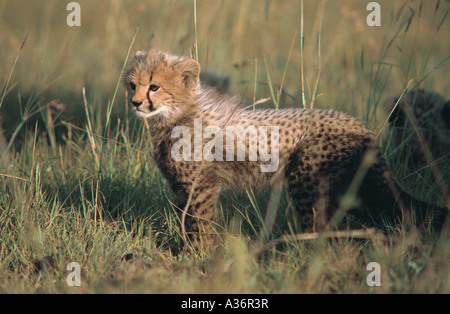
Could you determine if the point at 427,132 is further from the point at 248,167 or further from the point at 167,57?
the point at 167,57

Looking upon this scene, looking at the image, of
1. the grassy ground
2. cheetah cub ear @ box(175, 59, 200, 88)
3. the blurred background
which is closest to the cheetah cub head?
cheetah cub ear @ box(175, 59, 200, 88)

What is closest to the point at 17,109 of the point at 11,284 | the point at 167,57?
the point at 167,57

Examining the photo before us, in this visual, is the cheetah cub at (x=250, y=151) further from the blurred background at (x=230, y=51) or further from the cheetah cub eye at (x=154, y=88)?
the blurred background at (x=230, y=51)

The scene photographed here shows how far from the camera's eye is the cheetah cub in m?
2.76

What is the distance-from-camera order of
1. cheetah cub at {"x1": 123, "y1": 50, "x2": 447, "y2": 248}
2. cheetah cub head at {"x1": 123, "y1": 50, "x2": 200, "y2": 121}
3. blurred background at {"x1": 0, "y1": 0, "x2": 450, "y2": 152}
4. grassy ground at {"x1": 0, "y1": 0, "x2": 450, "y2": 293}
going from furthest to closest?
1. blurred background at {"x1": 0, "y1": 0, "x2": 450, "y2": 152}
2. cheetah cub head at {"x1": 123, "y1": 50, "x2": 200, "y2": 121}
3. cheetah cub at {"x1": 123, "y1": 50, "x2": 447, "y2": 248}
4. grassy ground at {"x1": 0, "y1": 0, "x2": 450, "y2": 293}

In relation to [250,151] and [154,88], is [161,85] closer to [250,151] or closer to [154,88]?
[154,88]

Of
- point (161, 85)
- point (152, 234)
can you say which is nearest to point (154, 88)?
point (161, 85)

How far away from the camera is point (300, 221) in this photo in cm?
283

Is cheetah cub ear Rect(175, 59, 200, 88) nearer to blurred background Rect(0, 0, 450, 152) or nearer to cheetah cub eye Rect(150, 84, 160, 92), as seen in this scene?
cheetah cub eye Rect(150, 84, 160, 92)

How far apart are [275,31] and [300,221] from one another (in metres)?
4.93

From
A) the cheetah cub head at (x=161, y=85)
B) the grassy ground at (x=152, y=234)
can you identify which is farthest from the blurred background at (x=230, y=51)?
the cheetah cub head at (x=161, y=85)

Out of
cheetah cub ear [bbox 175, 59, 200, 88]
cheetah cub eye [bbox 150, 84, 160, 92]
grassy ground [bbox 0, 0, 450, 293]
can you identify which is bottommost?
grassy ground [bbox 0, 0, 450, 293]

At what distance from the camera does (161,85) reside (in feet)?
10.1

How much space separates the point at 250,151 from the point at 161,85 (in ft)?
2.30
